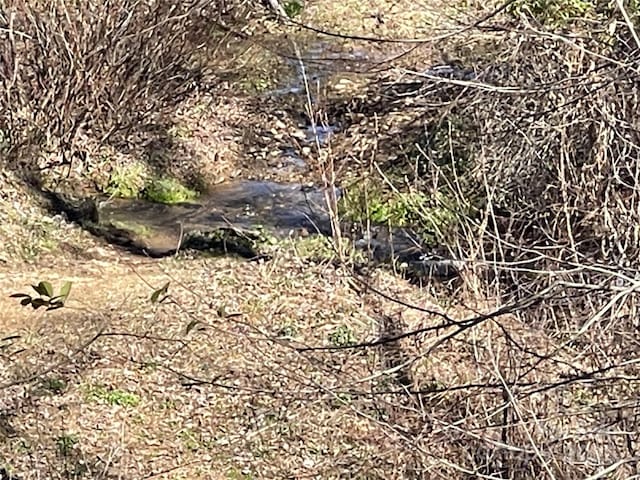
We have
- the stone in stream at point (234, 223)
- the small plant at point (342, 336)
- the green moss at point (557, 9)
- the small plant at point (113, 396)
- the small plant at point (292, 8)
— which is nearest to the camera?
the small plant at point (113, 396)

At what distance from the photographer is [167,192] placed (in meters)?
9.57

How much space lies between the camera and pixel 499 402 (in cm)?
461

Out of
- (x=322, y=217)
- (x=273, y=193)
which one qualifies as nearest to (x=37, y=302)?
(x=322, y=217)

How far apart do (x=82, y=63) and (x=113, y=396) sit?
3623 millimetres

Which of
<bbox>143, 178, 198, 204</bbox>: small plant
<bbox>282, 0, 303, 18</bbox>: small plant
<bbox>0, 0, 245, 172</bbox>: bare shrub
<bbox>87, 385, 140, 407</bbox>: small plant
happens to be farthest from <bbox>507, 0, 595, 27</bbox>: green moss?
<bbox>282, 0, 303, 18</bbox>: small plant

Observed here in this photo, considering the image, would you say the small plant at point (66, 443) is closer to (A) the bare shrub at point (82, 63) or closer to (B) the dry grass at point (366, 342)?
(B) the dry grass at point (366, 342)

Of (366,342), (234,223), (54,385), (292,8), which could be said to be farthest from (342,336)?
(292,8)

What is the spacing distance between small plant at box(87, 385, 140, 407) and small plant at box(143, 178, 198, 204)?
3.75 meters

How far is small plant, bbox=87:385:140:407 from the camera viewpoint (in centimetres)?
582

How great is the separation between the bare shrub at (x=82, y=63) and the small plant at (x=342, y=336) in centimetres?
338

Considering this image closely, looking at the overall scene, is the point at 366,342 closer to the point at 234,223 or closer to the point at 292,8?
the point at 234,223

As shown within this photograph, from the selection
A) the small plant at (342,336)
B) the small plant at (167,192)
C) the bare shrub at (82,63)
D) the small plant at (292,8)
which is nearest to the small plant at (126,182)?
the small plant at (167,192)

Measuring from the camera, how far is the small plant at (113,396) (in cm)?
582

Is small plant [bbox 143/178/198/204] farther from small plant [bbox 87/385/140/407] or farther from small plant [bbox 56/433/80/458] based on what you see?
small plant [bbox 56/433/80/458]
